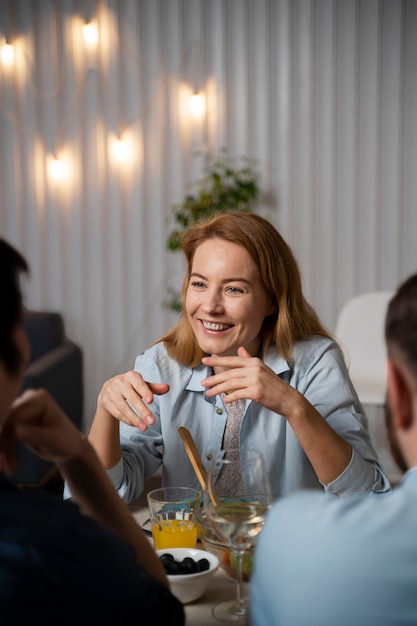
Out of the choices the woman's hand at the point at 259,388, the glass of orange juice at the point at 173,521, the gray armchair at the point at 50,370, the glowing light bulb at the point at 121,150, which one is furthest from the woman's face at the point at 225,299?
the glowing light bulb at the point at 121,150

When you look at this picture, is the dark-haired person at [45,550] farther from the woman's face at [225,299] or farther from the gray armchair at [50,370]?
the gray armchair at [50,370]

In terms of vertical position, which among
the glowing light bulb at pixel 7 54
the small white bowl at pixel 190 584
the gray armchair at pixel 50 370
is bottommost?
the gray armchair at pixel 50 370

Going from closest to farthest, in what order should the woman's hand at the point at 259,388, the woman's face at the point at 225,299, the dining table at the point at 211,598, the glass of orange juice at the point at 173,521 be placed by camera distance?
1. the dining table at the point at 211,598
2. the glass of orange juice at the point at 173,521
3. the woman's hand at the point at 259,388
4. the woman's face at the point at 225,299

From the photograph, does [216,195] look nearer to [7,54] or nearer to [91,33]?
[91,33]

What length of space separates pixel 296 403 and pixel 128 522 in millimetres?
699

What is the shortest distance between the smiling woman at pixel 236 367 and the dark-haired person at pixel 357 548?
Answer: 0.86 metres

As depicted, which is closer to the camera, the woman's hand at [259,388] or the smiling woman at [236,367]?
the woman's hand at [259,388]

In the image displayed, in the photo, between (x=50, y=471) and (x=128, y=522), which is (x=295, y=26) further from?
(x=128, y=522)

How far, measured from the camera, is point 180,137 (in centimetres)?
465

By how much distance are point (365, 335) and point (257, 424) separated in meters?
2.21

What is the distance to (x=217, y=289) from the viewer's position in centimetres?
207

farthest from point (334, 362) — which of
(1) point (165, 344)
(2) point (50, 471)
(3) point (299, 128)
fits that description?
(3) point (299, 128)

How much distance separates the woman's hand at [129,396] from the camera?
174 cm

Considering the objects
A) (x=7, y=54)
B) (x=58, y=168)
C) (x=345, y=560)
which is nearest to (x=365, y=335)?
(x=58, y=168)
